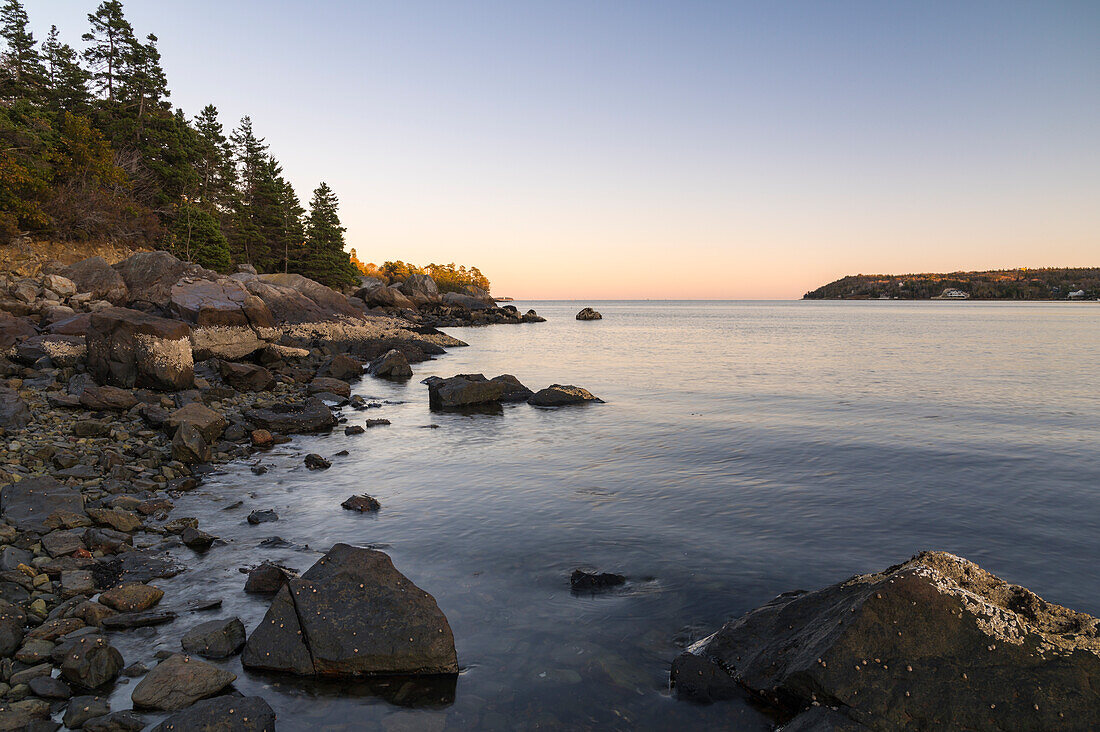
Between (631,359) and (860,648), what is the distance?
42.0m

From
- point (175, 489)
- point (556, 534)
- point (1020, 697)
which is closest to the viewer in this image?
point (1020, 697)

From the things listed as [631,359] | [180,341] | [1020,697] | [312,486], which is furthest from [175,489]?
[631,359]

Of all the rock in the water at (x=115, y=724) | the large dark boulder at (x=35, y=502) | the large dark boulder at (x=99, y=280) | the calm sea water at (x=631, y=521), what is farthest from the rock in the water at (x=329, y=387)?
the rock in the water at (x=115, y=724)

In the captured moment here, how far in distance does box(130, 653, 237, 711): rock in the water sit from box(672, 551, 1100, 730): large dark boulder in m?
5.01

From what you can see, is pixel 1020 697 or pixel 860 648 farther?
pixel 860 648

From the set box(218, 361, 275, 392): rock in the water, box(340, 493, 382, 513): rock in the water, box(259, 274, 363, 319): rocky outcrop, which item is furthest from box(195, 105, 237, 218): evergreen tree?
box(340, 493, 382, 513): rock in the water

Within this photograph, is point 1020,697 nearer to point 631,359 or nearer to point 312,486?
point 312,486

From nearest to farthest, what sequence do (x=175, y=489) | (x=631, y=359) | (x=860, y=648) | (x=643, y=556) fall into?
(x=860, y=648) → (x=643, y=556) → (x=175, y=489) → (x=631, y=359)

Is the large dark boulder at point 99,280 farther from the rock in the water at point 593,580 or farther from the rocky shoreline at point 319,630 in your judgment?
the rock in the water at point 593,580

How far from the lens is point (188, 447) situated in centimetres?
1440

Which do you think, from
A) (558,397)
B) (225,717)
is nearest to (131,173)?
(558,397)

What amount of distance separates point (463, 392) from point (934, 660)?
21030 mm

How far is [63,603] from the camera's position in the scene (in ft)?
24.8

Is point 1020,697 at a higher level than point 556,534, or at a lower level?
higher
